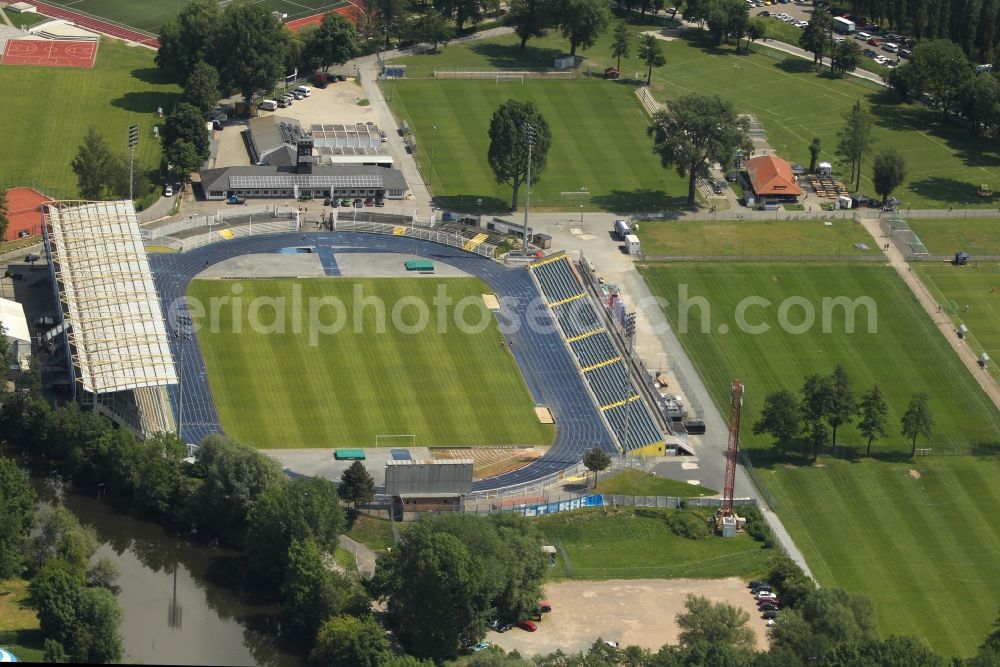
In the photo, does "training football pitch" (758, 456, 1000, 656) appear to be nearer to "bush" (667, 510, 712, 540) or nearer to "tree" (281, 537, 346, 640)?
"bush" (667, 510, 712, 540)

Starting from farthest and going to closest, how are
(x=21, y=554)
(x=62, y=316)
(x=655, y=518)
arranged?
1. (x=62, y=316)
2. (x=655, y=518)
3. (x=21, y=554)

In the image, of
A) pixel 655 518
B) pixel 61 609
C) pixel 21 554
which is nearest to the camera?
pixel 61 609

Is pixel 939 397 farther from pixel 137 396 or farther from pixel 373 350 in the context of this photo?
pixel 137 396

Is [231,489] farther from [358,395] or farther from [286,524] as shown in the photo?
[358,395]

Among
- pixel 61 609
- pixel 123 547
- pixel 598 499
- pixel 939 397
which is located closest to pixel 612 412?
pixel 598 499

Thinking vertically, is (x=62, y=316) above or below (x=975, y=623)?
above

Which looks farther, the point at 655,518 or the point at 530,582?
the point at 655,518

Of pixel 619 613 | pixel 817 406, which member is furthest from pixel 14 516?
pixel 817 406
